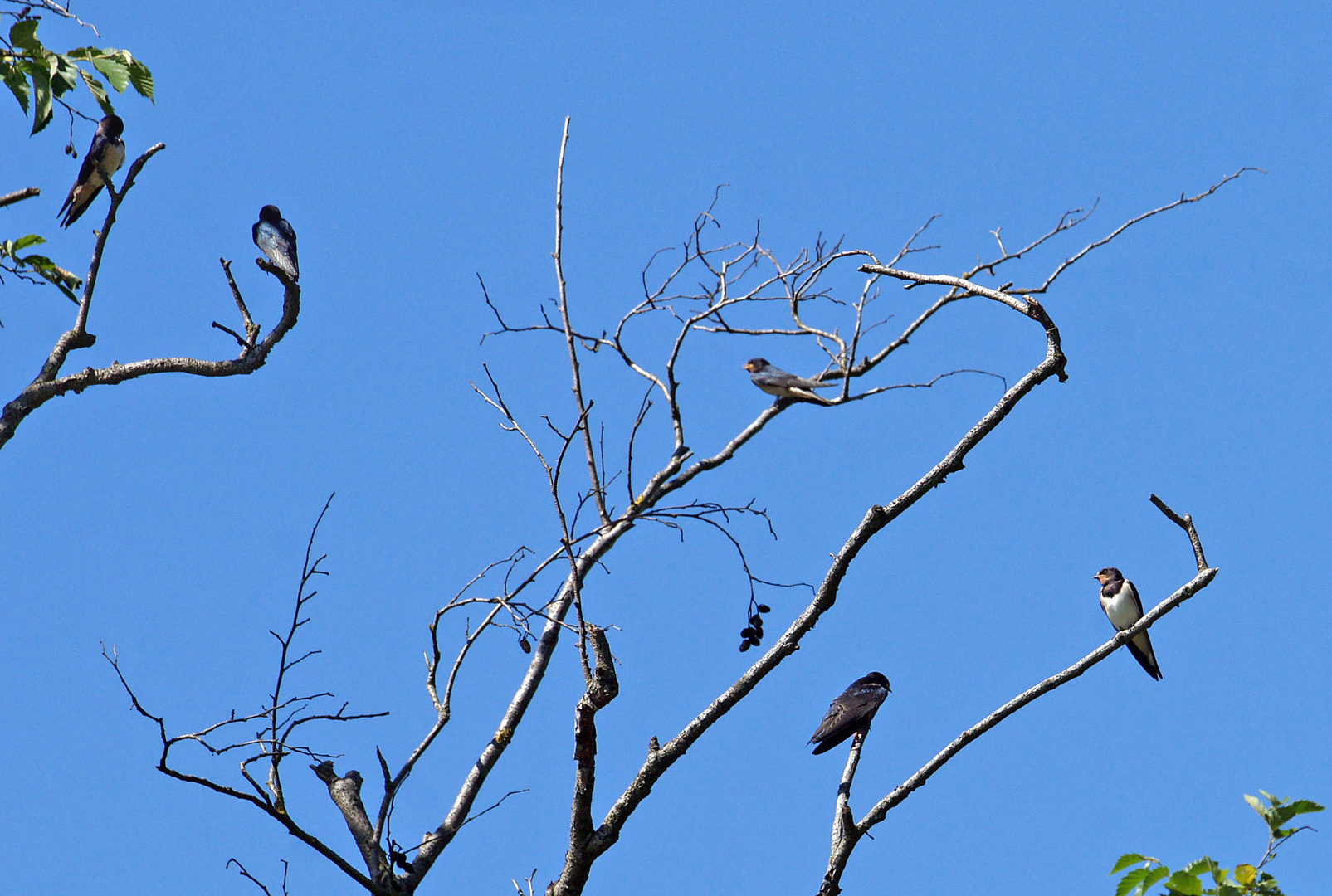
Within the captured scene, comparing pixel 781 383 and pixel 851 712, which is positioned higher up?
pixel 781 383

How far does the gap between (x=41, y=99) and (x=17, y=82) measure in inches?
5.3

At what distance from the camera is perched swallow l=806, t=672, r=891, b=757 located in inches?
304

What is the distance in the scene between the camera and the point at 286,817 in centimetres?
409

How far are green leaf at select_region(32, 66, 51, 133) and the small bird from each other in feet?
11.0

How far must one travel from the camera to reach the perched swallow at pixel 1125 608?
10047 millimetres

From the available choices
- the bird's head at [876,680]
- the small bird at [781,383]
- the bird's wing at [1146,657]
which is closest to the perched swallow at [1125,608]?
the bird's wing at [1146,657]

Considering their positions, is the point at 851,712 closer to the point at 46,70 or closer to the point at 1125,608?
the point at 1125,608

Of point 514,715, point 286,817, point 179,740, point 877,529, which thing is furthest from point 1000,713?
point 179,740

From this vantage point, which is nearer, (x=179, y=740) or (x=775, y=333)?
(x=179, y=740)

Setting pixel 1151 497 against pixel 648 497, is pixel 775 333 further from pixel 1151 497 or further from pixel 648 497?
pixel 1151 497

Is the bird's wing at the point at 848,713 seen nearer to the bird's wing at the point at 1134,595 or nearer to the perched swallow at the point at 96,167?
the bird's wing at the point at 1134,595

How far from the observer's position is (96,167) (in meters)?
6.25

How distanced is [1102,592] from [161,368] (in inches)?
330

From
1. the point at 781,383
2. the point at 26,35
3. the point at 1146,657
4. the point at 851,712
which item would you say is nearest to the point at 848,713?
the point at 851,712
